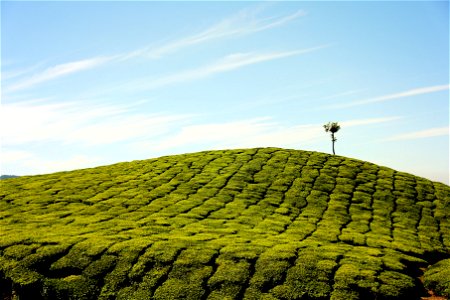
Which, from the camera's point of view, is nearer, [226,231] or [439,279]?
[439,279]

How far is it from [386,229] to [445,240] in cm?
433

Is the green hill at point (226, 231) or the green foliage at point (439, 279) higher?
the green hill at point (226, 231)

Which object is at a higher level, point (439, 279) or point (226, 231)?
point (226, 231)

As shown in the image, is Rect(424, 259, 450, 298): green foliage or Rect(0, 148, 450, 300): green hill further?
Rect(424, 259, 450, 298): green foliage

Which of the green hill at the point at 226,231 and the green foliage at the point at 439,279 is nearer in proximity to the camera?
the green hill at the point at 226,231

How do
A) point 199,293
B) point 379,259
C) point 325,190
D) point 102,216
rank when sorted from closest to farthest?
point 199,293
point 379,259
point 102,216
point 325,190

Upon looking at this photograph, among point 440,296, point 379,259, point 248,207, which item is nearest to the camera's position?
point 440,296

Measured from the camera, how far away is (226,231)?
27.3 meters

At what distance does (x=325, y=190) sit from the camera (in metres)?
39.1

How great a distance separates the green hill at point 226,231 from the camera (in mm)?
19938

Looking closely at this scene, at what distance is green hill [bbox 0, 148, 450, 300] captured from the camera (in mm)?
19938

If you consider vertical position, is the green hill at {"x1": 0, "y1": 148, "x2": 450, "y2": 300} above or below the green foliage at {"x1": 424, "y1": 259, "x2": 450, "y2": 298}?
above

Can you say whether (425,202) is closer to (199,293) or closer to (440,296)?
(440,296)

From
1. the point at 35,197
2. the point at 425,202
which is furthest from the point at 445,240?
the point at 35,197
